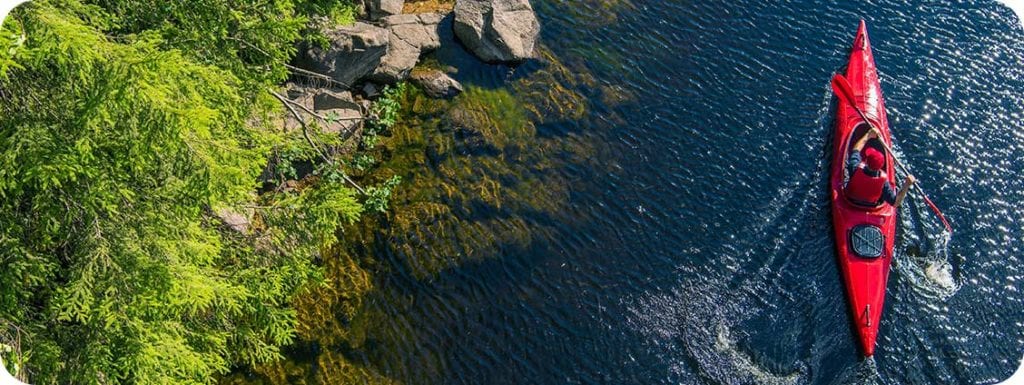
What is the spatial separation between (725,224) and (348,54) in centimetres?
801

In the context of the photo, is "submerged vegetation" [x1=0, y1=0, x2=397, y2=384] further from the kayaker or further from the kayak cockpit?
the kayak cockpit

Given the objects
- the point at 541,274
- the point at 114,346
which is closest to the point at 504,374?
the point at 541,274

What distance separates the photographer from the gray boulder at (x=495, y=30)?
18312mm

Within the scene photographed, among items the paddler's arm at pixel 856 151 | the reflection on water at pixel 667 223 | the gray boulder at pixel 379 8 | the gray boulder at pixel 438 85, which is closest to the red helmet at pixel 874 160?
the paddler's arm at pixel 856 151

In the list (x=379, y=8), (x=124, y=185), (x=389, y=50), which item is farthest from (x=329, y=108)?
(x=124, y=185)

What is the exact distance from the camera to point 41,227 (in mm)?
10188

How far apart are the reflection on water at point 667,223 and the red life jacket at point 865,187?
2.12ft

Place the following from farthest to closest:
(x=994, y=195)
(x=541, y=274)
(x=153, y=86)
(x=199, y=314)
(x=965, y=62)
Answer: (x=965, y=62) → (x=994, y=195) → (x=541, y=274) → (x=199, y=314) → (x=153, y=86)

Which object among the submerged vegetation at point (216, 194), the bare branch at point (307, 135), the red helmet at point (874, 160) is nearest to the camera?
the submerged vegetation at point (216, 194)

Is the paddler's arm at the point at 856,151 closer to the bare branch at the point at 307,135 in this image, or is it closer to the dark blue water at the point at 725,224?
the dark blue water at the point at 725,224

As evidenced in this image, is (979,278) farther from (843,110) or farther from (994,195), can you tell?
(843,110)

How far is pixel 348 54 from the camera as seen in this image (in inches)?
646

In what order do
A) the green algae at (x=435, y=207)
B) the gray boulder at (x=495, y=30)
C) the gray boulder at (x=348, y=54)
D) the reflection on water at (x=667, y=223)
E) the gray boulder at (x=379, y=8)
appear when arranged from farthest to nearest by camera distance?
the gray boulder at (x=495, y=30), the gray boulder at (x=379, y=8), the gray boulder at (x=348, y=54), the reflection on water at (x=667, y=223), the green algae at (x=435, y=207)

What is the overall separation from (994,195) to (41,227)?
17.2 m
